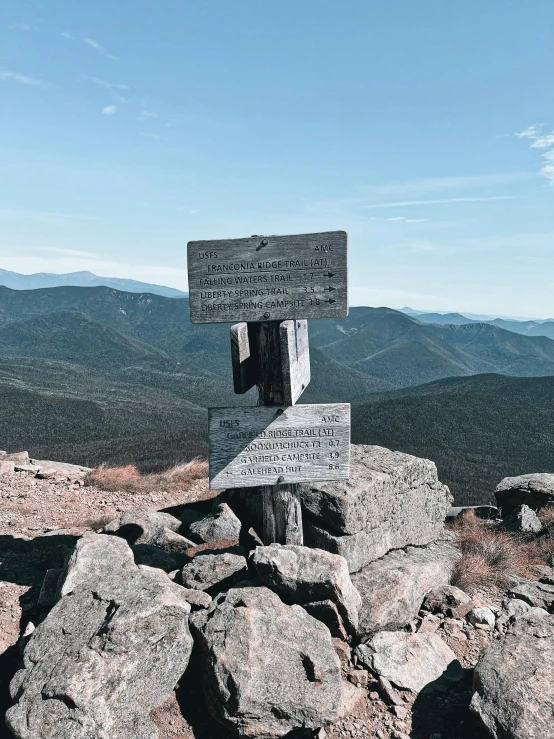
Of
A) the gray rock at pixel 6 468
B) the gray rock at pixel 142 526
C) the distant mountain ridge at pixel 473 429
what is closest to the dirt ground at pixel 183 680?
the gray rock at pixel 142 526

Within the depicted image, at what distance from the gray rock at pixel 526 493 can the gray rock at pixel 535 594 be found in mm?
3513

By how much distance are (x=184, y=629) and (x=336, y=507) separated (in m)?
2.03

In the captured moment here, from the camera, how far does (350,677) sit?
421 cm

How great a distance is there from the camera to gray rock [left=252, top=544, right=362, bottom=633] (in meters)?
4.45

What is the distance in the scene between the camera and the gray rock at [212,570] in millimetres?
4973

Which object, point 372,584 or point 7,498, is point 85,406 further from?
point 372,584

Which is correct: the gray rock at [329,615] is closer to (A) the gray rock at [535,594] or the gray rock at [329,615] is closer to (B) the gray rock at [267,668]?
(B) the gray rock at [267,668]

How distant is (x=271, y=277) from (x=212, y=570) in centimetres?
282

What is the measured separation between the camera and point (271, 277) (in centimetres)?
488

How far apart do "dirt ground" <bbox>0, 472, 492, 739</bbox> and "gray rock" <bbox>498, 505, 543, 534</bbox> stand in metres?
3.66

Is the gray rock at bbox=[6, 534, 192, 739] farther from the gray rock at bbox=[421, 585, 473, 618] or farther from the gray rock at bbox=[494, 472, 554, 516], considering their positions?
the gray rock at bbox=[494, 472, 554, 516]

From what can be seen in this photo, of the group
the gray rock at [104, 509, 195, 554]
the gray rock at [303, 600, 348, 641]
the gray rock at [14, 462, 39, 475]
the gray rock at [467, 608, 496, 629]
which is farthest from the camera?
the gray rock at [14, 462, 39, 475]

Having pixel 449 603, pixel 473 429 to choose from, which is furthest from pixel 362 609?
pixel 473 429

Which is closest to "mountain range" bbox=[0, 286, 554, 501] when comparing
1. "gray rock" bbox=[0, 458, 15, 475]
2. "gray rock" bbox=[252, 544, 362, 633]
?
"gray rock" bbox=[0, 458, 15, 475]
